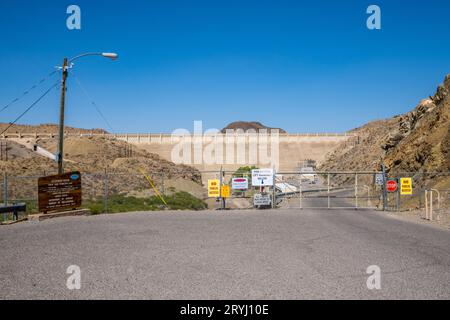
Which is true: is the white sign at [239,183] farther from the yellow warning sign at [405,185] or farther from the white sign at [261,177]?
the yellow warning sign at [405,185]

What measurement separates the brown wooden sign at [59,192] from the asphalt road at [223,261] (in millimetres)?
3386

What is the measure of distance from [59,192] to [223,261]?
1289cm

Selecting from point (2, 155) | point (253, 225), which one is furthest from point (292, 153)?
point (253, 225)

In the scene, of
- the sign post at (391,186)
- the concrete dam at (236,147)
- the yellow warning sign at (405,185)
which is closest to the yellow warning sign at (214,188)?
the sign post at (391,186)

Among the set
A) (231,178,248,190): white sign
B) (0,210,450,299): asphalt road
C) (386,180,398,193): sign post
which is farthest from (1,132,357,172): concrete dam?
(0,210,450,299): asphalt road

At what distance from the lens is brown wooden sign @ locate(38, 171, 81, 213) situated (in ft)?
63.3

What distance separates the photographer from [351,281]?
7.79m

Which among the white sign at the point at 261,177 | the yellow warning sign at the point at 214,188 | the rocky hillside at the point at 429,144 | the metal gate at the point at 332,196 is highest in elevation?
the rocky hillside at the point at 429,144

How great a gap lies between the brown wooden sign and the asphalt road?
3.39m

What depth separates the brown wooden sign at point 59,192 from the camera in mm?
19281

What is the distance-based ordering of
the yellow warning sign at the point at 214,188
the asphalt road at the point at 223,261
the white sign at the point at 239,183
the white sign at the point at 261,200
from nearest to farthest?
the asphalt road at the point at 223,261
the yellow warning sign at the point at 214,188
the white sign at the point at 239,183
the white sign at the point at 261,200

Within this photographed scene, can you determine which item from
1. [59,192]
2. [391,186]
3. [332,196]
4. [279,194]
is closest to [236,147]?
[279,194]
